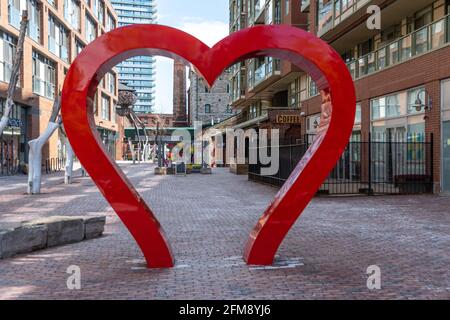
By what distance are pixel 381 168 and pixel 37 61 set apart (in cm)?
2375

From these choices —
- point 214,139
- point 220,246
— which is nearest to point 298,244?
point 220,246

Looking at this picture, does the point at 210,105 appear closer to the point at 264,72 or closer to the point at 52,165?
the point at 264,72

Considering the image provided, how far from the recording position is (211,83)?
6.78m

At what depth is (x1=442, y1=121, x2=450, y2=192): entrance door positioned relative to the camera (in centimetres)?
1775

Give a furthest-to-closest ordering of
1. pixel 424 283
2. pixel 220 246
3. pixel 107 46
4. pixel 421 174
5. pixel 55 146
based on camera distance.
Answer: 1. pixel 55 146
2. pixel 421 174
3. pixel 220 246
4. pixel 107 46
5. pixel 424 283

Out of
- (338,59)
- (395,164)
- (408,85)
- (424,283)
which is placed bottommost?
(424,283)

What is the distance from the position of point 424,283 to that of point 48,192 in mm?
15854

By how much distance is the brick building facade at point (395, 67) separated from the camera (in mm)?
17922

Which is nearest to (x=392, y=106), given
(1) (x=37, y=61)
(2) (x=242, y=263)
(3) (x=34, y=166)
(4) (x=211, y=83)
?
(3) (x=34, y=166)

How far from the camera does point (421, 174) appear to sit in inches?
753

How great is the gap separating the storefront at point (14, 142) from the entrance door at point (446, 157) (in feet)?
73.7

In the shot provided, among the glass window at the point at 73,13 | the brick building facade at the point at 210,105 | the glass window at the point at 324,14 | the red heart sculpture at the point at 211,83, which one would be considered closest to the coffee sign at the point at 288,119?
the glass window at the point at 324,14

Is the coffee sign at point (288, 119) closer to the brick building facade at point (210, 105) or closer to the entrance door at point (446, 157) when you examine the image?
the entrance door at point (446, 157)

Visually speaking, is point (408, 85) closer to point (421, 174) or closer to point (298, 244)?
point (421, 174)
